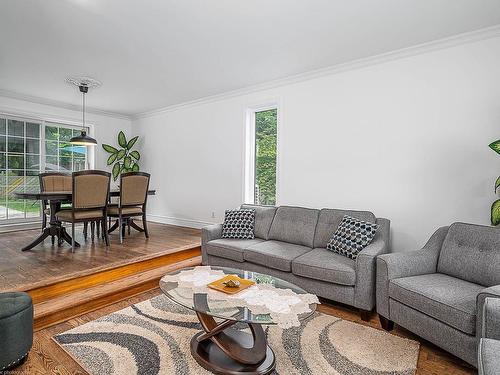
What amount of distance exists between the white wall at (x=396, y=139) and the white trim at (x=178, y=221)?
0.70 m

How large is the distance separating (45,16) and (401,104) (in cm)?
369

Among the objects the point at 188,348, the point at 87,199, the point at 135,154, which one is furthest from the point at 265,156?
the point at 188,348

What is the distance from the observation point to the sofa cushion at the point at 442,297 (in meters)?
1.84

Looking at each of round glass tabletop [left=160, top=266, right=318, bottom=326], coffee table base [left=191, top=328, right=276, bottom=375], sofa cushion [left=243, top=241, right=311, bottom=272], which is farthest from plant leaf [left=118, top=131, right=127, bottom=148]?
coffee table base [left=191, top=328, right=276, bottom=375]

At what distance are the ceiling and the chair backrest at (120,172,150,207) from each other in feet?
4.72

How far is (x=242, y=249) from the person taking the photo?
3.31m

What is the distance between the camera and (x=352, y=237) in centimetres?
296

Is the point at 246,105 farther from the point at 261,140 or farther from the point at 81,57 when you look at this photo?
the point at 81,57

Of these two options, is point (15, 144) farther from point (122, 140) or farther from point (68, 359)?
point (68, 359)

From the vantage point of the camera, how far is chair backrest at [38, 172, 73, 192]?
15.2ft

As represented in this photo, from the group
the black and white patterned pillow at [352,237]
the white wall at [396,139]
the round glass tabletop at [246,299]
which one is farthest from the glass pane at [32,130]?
the black and white patterned pillow at [352,237]

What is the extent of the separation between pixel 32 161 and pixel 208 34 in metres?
4.62

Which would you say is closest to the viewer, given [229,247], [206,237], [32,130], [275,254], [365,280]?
[365,280]

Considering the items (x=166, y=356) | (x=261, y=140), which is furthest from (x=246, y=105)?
(x=166, y=356)
